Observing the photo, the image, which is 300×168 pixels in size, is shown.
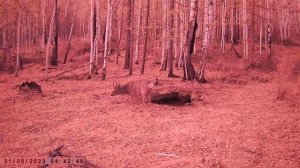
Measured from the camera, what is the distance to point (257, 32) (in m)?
33.8

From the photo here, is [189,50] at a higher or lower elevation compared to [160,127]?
higher

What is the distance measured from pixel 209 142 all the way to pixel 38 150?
3.97 m

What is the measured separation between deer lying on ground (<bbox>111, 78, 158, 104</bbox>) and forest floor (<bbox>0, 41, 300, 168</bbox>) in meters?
0.29

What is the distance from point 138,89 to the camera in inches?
493

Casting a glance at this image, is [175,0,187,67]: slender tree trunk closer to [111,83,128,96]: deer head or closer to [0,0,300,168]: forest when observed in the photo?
[0,0,300,168]: forest

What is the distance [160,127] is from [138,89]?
3.13 m

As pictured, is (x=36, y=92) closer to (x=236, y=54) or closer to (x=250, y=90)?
(x=250, y=90)

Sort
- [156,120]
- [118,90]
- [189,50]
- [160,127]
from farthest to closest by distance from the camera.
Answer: [189,50] → [118,90] → [156,120] → [160,127]

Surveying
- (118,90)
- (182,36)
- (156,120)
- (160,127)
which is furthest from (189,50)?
(160,127)

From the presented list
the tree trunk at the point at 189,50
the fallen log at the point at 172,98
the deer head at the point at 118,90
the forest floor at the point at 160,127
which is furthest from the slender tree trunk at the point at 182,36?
the fallen log at the point at 172,98

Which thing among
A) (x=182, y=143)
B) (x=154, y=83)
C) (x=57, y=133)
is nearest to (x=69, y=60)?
(x=154, y=83)

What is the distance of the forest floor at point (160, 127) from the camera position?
7.55 m

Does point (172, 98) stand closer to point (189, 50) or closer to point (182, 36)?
point (189, 50)

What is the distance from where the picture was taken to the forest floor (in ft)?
24.8
